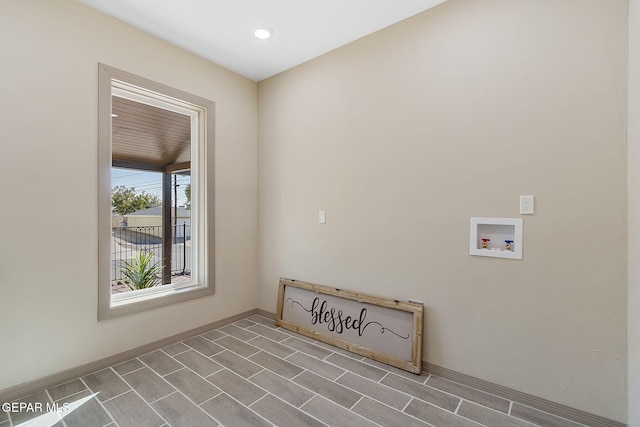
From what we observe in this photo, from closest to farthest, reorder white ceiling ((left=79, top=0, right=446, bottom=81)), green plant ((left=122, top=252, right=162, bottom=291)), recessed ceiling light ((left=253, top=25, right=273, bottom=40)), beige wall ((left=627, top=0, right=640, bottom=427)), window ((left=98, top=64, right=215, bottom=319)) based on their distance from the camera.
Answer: beige wall ((left=627, top=0, right=640, bottom=427)), white ceiling ((left=79, top=0, right=446, bottom=81)), window ((left=98, top=64, right=215, bottom=319)), recessed ceiling light ((left=253, top=25, right=273, bottom=40)), green plant ((left=122, top=252, right=162, bottom=291))

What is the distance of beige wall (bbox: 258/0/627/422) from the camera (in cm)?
166

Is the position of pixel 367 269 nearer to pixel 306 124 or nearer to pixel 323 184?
pixel 323 184

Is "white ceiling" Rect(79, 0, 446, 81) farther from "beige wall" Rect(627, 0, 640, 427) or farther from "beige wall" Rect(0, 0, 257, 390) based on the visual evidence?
"beige wall" Rect(627, 0, 640, 427)

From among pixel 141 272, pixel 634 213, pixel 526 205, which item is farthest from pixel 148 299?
pixel 634 213

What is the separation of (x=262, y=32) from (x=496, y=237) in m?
2.44

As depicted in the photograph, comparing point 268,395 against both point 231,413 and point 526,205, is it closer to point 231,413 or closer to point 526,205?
point 231,413

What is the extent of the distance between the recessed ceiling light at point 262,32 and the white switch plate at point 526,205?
2.32 metres

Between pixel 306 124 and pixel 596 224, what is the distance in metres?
2.38

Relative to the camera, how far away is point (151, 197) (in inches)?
121

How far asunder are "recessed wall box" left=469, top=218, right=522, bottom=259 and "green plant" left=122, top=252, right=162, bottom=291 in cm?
291

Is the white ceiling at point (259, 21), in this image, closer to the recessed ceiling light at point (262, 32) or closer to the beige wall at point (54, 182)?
the recessed ceiling light at point (262, 32)

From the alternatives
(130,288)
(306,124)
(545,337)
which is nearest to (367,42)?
(306,124)

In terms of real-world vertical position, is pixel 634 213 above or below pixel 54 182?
below

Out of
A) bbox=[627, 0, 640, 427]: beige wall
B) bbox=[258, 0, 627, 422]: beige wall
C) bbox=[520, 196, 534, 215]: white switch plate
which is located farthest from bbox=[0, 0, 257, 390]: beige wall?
bbox=[627, 0, 640, 427]: beige wall
